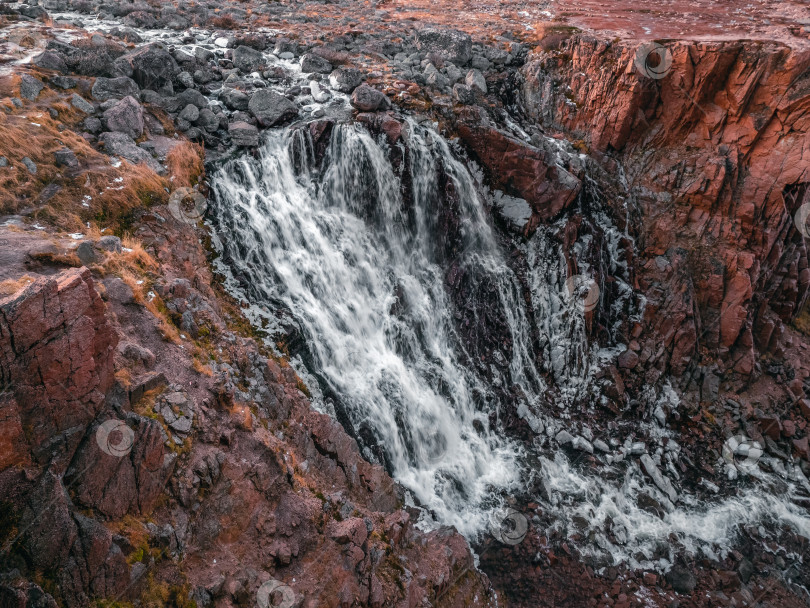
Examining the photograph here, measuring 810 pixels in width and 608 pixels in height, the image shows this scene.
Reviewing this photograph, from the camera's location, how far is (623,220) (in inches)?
691

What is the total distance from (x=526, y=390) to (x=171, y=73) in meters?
15.6

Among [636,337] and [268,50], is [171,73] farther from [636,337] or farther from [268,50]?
[636,337]

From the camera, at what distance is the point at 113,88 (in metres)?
13.7

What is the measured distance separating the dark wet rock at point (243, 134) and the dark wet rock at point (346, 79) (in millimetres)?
4526

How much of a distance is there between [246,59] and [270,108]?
4657 millimetres

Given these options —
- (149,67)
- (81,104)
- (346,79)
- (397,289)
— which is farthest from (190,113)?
(397,289)

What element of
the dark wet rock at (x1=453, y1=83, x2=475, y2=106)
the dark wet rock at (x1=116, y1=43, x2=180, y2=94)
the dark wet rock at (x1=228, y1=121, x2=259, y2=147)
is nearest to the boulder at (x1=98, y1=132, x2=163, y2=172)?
the dark wet rock at (x1=228, y1=121, x2=259, y2=147)

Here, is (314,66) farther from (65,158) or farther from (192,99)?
(65,158)

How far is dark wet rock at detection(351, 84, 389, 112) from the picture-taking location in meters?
16.1

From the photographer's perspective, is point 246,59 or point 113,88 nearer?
point 113,88

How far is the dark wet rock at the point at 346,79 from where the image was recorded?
1753 cm

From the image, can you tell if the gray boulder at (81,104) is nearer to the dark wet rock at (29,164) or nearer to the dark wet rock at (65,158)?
the dark wet rock at (65,158)

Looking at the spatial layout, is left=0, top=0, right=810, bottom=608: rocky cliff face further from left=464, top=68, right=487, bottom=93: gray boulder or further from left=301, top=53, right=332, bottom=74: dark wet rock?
left=464, top=68, right=487, bottom=93: gray boulder

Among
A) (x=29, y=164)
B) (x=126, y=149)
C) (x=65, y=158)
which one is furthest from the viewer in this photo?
(x=126, y=149)
